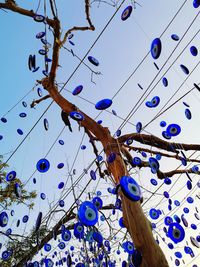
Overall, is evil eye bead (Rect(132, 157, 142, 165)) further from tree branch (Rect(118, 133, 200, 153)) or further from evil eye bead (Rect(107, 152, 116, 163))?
evil eye bead (Rect(107, 152, 116, 163))

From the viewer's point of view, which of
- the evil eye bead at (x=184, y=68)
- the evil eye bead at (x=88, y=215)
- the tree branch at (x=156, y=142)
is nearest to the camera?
the evil eye bead at (x=88, y=215)

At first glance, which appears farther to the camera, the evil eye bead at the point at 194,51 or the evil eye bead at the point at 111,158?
the evil eye bead at the point at 111,158

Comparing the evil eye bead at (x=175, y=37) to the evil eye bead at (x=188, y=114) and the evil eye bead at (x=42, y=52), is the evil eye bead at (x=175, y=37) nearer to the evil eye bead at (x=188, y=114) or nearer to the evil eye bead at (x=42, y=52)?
the evil eye bead at (x=188, y=114)

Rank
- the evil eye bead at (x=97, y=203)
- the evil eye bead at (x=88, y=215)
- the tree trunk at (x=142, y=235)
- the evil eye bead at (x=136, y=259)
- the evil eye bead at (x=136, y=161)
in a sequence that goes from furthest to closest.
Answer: the evil eye bead at (x=136, y=161) → the evil eye bead at (x=97, y=203) → the tree trunk at (x=142, y=235) → the evil eye bead at (x=136, y=259) → the evil eye bead at (x=88, y=215)

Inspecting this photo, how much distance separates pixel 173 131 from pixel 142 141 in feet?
5.42

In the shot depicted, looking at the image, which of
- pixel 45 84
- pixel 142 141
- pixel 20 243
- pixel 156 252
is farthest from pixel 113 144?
pixel 20 243

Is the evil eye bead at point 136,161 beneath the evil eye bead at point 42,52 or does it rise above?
beneath

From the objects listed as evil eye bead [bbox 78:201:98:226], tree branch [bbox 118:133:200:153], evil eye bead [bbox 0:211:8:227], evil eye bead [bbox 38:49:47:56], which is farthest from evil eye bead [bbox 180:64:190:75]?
evil eye bead [bbox 0:211:8:227]

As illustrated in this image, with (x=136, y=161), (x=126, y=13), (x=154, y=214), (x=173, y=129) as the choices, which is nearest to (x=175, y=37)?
(x=126, y=13)

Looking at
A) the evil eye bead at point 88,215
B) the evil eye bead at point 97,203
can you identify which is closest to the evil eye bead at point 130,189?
the evil eye bead at point 88,215

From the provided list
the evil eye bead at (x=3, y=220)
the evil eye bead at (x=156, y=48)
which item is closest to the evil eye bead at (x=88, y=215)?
the evil eye bead at (x=156, y=48)

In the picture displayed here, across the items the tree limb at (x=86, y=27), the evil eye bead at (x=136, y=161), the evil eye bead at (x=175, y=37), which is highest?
the tree limb at (x=86, y=27)

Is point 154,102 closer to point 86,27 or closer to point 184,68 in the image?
point 184,68

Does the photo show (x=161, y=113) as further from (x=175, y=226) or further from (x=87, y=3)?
(x=87, y=3)
